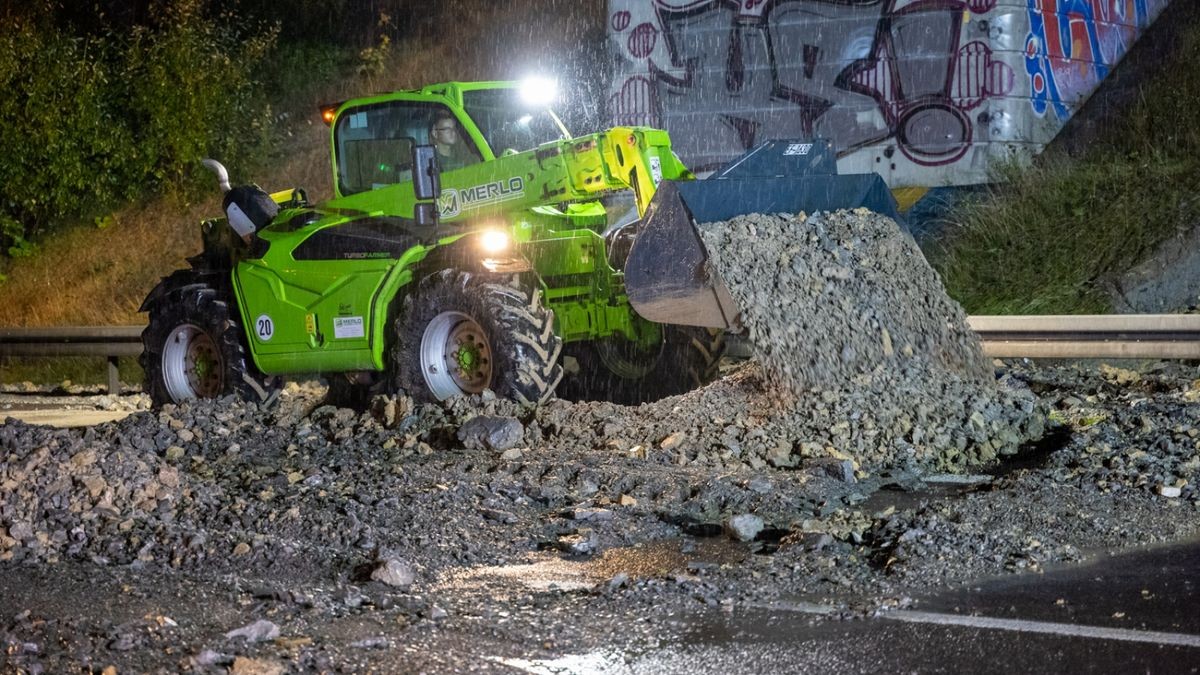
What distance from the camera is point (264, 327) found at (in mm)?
10758

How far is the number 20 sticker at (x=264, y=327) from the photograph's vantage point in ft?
35.1

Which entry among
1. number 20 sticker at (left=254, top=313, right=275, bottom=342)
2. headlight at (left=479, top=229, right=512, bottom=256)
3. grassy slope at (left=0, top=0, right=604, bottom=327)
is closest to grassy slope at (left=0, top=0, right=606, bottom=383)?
grassy slope at (left=0, top=0, right=604, bottom=327)

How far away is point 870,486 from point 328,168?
16237 millimetres

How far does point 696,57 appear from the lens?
18.4 meters

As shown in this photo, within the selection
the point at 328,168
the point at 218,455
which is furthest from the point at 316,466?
the point at 328,168

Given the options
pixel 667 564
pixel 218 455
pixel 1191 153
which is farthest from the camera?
pixel 1191 153

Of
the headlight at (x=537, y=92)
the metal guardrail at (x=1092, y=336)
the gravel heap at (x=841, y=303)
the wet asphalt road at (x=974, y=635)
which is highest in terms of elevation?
the headlight at (x=537, y=92)

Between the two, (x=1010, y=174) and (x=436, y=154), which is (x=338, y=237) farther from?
(x=1010, y=174)

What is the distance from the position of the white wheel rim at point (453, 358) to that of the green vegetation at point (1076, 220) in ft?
19.6

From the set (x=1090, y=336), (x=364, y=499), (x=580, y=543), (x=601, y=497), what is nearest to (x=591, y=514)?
(x=601, y=497)

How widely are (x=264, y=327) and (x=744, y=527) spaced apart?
18.3 ft

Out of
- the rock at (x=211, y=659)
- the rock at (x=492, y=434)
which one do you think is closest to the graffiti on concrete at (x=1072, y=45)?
the rock at (x=492, y=434)

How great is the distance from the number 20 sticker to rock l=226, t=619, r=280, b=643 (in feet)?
20.1

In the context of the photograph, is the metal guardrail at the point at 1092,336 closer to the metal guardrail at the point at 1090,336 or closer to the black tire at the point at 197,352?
the metal guardrail at the point at 1090,336
